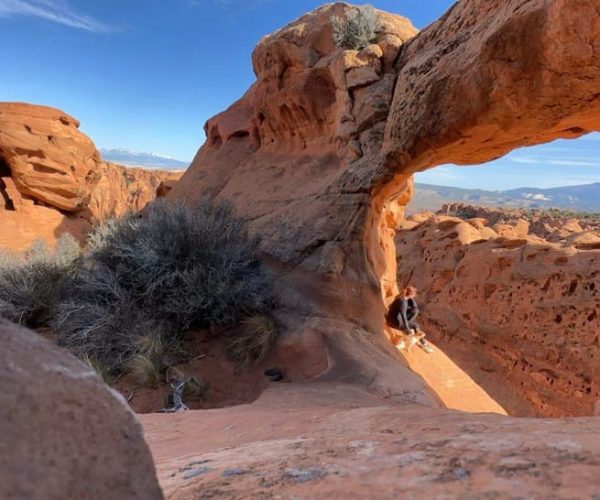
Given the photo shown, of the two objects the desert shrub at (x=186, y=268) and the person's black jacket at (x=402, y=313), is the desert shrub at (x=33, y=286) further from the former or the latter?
the person's black jacket at (x=402, y=313)

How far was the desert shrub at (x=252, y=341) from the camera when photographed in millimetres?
5621

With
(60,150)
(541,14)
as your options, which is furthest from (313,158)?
(60,150)

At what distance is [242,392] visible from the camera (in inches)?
202

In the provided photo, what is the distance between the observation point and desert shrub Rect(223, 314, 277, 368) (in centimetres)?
562

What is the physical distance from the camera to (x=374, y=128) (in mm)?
7395

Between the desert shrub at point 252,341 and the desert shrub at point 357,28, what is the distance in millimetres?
5633

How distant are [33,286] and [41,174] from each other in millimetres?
7611

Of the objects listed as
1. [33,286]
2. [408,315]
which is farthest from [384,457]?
[33,286]

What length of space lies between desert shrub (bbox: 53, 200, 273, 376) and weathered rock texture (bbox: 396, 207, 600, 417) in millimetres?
6933

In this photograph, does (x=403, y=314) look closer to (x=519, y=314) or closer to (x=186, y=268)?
(x=519, y=314)

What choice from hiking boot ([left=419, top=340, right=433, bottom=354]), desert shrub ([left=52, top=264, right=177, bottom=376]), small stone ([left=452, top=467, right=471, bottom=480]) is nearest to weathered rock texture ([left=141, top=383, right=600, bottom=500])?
small stone ([left=452, top=467, right=471, bottom=480])

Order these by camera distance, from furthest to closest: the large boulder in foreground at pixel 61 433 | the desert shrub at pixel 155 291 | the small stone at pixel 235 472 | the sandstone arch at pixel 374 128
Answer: the desert shrub at pixel 155 291
the sandstone arch at pixel 374 128
the small stone at pixel 235 472
the large boulder in foreground at pixel 61 433

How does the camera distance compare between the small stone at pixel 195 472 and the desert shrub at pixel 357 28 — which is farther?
the desert shrub at pixel 357 28

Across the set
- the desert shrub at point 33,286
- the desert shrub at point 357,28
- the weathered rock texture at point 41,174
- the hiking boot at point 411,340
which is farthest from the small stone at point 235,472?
the weathered rock texture at point 41,174
